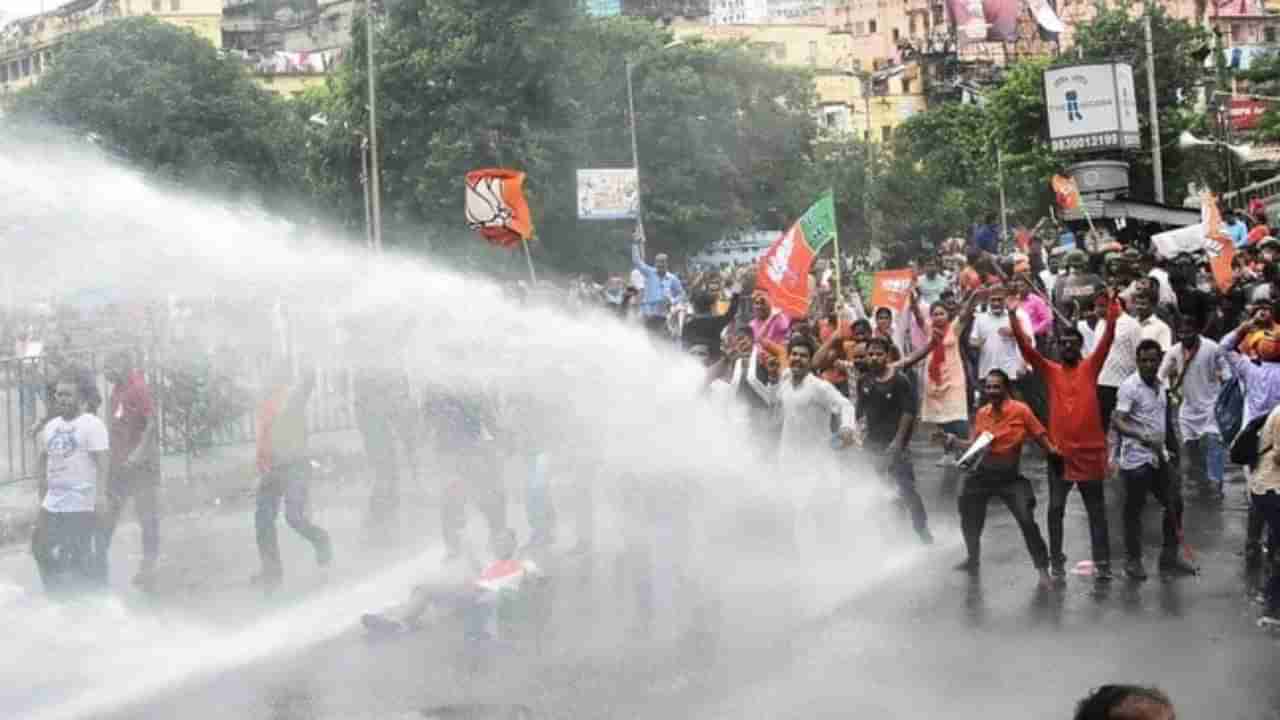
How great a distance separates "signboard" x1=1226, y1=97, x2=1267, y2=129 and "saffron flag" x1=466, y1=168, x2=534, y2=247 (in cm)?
3573

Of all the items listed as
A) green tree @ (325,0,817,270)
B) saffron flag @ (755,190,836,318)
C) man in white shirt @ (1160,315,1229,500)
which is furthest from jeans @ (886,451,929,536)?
green tree @ (325,0,817,270)

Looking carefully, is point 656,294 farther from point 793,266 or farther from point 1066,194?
point 1066,194

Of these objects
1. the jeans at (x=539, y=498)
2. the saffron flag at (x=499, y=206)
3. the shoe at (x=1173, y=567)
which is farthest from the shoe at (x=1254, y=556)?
the saffron flag at (x=499, y=206)

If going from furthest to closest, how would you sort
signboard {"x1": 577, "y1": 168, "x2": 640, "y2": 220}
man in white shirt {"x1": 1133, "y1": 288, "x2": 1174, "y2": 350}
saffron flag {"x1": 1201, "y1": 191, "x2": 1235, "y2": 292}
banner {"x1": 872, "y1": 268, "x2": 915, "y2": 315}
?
signboard {"x1": 577, "y1": 168, "x2": 640, "y2": 220}, banner {"x1": 872, "y1": 268, "x2": 915, "y2": 315}, saffron flag {"x1": 1201, "y1": 191, "x2": 1235, "y2": 292}, man in white shirt {"x1": 1133, "y1": 288, "x2": 1174, "y2": 350}

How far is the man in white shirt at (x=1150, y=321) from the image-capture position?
50.6ft

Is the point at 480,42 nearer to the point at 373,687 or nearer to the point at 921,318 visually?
the point at 921,318

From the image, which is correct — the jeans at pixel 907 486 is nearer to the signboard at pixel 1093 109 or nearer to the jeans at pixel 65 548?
the jeans at pixel 65 548

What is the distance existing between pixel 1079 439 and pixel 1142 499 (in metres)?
0.60

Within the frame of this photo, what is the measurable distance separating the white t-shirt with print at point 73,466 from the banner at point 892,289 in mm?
10052

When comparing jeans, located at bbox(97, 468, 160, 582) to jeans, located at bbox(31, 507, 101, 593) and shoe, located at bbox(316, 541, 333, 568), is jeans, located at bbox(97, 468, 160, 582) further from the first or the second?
shoe, located at bbox(316, 541, 333, 568)

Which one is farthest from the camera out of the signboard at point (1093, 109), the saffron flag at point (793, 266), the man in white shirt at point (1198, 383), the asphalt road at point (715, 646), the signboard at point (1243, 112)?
the signboard at point (1243, 112)

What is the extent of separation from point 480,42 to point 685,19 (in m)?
67.2

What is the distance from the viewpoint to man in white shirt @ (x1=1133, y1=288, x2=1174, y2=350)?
15430mm

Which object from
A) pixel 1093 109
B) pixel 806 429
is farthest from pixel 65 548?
pixel 1093 109
